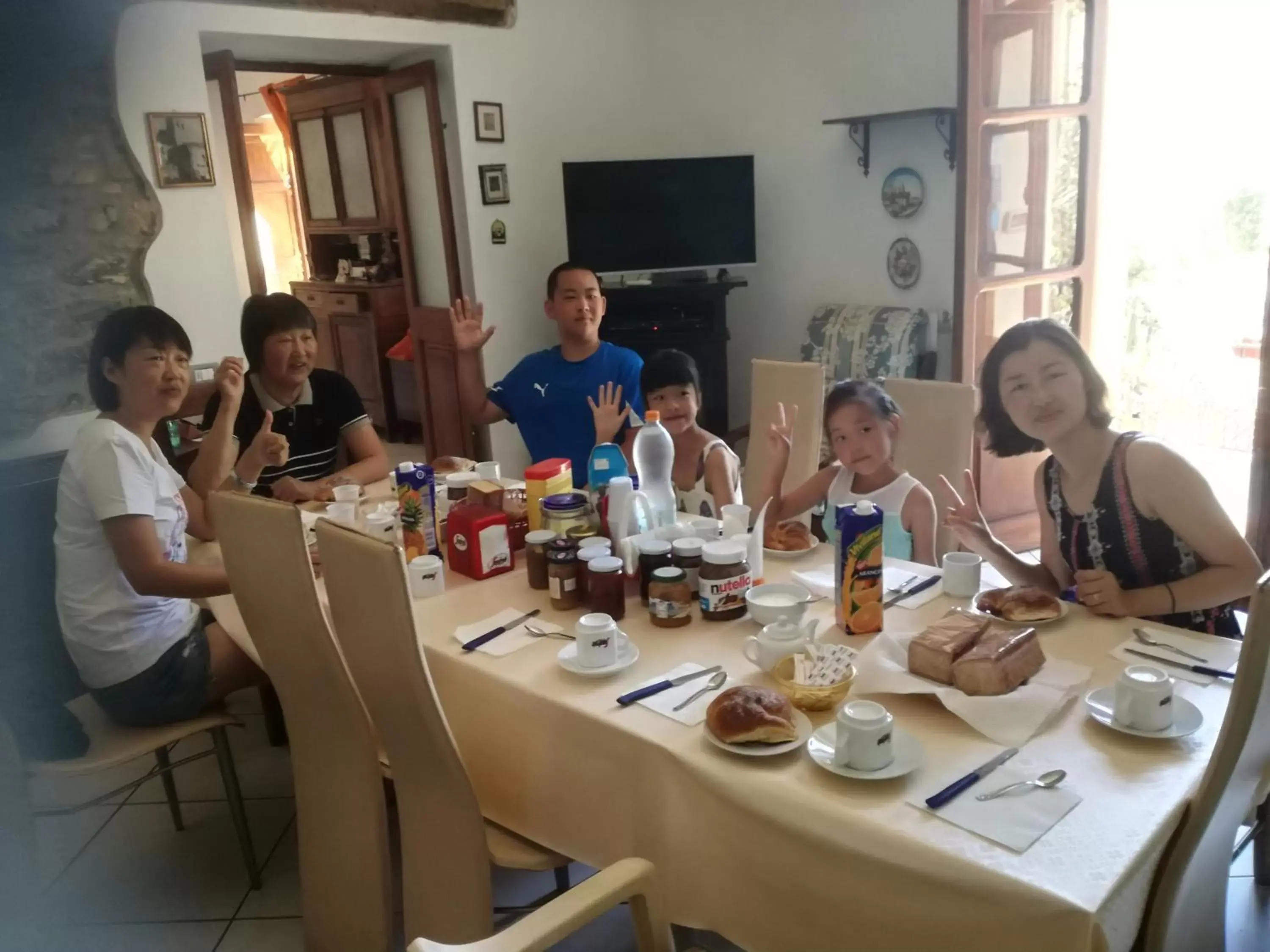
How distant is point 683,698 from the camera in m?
1.30

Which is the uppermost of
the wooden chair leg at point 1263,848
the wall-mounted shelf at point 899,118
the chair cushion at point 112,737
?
the wall-mounted shelf at point 899,118

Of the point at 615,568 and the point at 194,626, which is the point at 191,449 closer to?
the point at 194,626

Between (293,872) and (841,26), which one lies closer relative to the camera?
(293,872)

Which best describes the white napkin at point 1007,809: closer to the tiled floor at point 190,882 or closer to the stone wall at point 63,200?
the tiled floor at point 190,882

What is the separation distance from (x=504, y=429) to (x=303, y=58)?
1.73 metres

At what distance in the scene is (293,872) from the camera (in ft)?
6.89

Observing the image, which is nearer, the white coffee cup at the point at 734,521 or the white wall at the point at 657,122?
the white coffee cup at the point at 734,521

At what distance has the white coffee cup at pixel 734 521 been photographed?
5.74 feet

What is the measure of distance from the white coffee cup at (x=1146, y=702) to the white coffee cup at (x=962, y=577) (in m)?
0.44

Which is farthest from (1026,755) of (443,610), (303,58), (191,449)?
(303,58)

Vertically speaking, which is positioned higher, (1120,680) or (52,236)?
(52,236)

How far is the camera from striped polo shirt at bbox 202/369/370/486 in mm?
2539

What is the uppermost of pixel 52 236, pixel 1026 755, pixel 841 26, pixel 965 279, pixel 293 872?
pixel 841 26

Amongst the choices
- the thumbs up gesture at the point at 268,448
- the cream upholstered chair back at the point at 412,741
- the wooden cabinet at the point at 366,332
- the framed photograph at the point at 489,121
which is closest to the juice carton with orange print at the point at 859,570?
the cream upholstered chair back at the point at 412,741
